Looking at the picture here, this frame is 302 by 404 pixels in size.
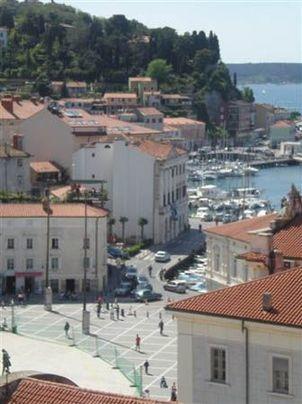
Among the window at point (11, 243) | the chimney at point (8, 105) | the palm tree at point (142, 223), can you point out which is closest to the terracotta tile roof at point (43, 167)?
the palm tree at point (142, 223)

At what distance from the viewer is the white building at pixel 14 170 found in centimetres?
7219

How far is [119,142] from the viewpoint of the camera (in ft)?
240

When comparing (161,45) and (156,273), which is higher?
(161,45)

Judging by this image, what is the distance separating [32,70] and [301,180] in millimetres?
36651

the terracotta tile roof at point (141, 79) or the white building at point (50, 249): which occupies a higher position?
the terracotta tile roof at point (141, 79)

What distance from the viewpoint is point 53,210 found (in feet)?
181

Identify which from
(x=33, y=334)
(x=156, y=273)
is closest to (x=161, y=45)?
(x=156, y=273)

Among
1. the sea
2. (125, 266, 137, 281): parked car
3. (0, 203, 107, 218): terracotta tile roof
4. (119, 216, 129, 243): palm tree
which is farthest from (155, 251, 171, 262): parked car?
the sea

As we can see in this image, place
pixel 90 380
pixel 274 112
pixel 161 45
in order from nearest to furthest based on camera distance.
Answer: pixel 90 380
pixel 161 45
pixel 274 112

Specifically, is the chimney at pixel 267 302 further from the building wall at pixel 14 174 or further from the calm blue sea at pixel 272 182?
the calm blue sea at pixel 272 182

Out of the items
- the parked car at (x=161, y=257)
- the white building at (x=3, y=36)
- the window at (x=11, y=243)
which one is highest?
the white building at (x=3, y=36)

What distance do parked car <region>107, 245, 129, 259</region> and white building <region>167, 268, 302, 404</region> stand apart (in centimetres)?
4597

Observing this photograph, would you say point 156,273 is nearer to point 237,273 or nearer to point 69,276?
point 69,276

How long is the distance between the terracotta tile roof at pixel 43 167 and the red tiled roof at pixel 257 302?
60.5m
